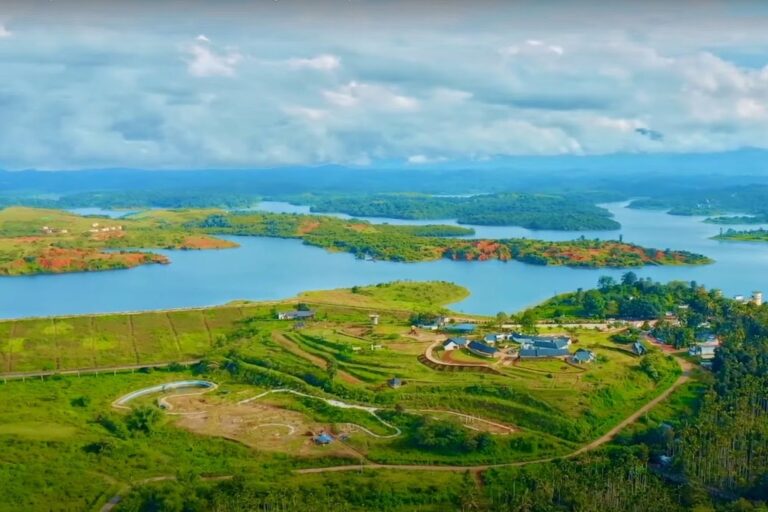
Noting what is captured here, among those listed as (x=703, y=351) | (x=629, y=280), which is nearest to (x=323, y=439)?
(x=703, y=351)

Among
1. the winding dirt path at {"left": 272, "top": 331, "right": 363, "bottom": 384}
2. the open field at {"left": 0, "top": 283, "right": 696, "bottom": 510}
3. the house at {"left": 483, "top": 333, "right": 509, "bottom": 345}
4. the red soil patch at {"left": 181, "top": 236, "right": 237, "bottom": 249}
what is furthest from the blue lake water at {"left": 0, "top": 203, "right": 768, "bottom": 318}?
the winding dirt path at {"left": 272, "top": 331, "right": 363, "bottom": 384}

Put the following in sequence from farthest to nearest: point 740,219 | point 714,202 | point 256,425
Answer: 1. point 714,202
2. point 740,219
3. point 256,425

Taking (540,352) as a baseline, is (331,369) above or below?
below

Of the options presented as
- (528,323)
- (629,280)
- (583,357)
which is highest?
(629,280)

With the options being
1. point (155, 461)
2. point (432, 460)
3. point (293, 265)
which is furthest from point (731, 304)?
point (293, 265)

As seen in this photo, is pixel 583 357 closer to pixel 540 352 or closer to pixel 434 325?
pixel 540 352

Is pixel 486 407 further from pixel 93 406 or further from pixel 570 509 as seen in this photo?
pixel 93 406

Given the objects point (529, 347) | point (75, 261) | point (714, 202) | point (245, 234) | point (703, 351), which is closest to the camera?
point (529, 347)
